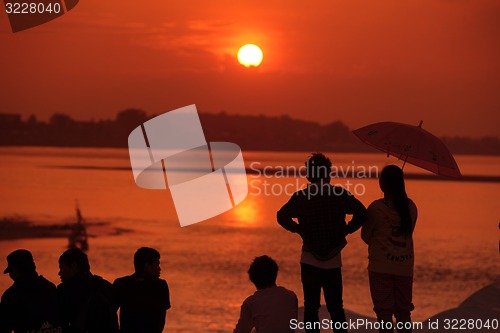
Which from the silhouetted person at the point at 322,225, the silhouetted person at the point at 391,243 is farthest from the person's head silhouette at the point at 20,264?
the silhouetted person at the point at 391,243

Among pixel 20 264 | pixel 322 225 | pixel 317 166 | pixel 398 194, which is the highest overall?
pixel 317 166

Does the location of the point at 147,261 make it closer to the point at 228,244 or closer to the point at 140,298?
the point at 140,298

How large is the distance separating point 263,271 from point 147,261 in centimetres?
77

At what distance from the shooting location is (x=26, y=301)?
6254 millimetres

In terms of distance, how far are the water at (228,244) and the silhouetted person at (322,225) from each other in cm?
2887

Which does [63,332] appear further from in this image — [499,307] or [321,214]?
[499,307]

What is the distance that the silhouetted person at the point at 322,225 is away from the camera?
7.37 meters

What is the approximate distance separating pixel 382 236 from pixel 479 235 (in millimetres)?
67737

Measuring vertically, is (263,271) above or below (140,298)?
above

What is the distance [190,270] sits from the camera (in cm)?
5762

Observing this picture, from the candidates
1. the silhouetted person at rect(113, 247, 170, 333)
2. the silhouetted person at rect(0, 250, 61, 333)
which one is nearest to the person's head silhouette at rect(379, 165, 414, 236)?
the silhouetted person at rect(113, 247, 170, 333)

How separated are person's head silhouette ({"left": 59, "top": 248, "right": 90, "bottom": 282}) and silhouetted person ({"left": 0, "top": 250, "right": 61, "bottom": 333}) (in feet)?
0.57

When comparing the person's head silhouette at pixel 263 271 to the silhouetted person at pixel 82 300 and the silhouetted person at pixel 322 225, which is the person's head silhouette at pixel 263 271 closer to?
the silhouetted person at pixel 322 225

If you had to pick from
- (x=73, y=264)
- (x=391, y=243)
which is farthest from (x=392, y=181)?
(x=73, y=264)
